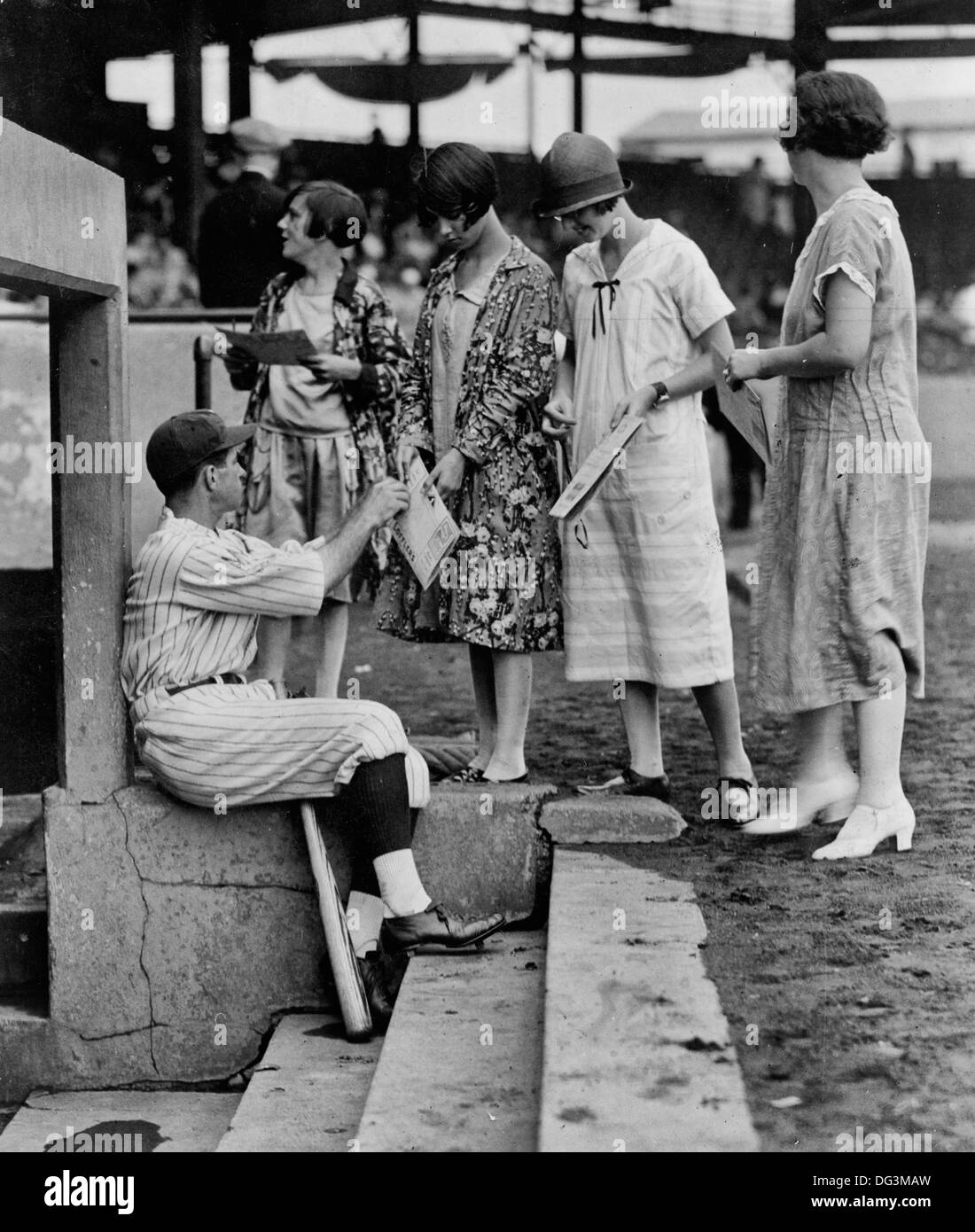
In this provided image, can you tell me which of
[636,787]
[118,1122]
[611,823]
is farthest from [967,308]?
[118,1122]

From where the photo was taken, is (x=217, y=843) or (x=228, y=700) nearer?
(x=228, y=700)

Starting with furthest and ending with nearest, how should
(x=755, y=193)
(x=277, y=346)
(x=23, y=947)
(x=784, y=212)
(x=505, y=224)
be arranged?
1. (x=784, y=212)
2. (x=755, y=193)
3. (x=505, y=224)
4. (x=277, y=346)
5. (x=23, y=947)

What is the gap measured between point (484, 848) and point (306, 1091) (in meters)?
0.88

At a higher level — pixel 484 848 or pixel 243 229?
pixel 243 229

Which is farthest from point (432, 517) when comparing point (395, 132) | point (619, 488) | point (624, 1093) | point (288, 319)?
point (395, 132)

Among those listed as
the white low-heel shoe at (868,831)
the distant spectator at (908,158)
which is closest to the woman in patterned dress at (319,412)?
the white low-heel shoe at (868,831)

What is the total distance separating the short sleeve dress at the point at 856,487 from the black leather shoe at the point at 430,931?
3.30 feet

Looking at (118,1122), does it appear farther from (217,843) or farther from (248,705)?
(248,705)

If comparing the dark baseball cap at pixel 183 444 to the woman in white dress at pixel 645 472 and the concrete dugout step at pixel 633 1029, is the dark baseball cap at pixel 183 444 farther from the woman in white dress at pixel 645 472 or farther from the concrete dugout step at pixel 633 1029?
the concrete dugout step at pixel 633 1029

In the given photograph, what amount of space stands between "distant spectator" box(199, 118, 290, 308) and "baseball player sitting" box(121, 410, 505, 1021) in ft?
13.7

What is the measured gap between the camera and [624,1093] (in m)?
3.17

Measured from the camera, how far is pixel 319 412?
18.5 ft

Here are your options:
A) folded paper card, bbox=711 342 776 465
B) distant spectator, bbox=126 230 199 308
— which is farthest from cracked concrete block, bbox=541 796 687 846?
distant spectator, bbox=126 230 199 308
